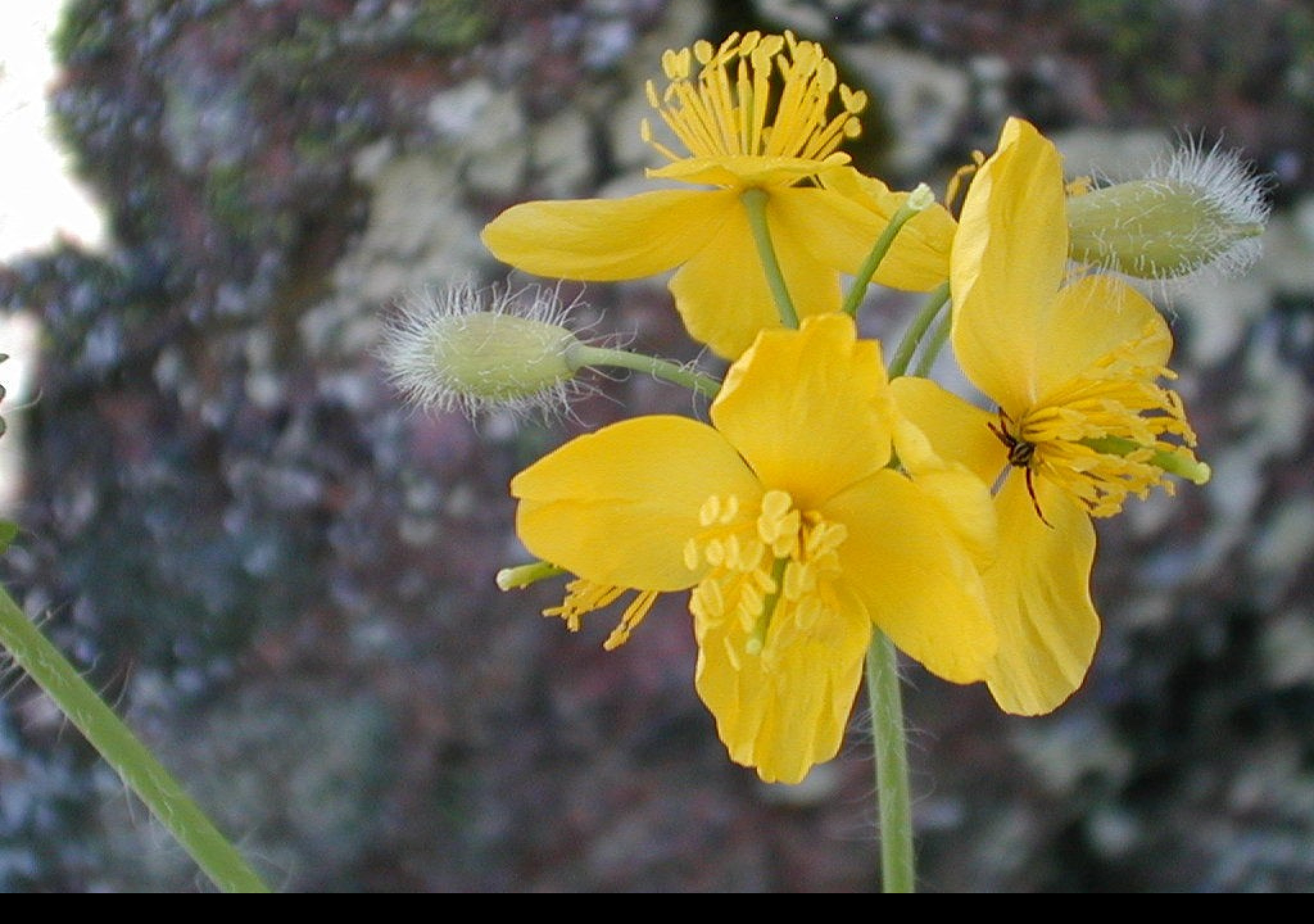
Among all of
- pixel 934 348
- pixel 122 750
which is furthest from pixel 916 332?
pixel 122 750

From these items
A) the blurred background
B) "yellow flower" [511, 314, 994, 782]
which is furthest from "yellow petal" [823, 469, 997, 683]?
the blurred background

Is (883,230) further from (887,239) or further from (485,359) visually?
(485,359)

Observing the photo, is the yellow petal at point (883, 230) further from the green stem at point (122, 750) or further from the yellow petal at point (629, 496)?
the green stem at point (122, 750)

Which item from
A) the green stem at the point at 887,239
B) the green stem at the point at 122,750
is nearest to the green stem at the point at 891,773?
the green stem at the point at 887,239

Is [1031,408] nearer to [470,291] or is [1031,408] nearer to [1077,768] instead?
[470,291]
